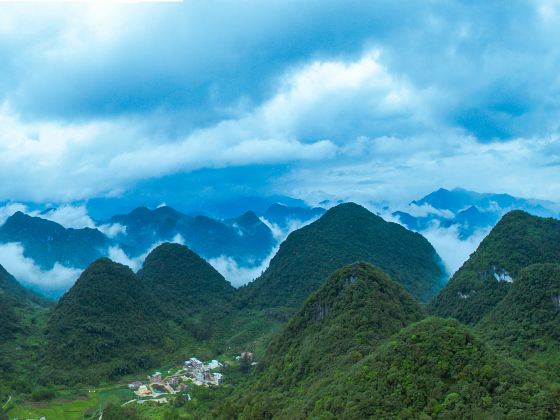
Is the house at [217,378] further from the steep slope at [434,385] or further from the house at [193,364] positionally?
the steep slope at [434,385]

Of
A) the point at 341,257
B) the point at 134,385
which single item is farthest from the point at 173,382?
the point at 341,257

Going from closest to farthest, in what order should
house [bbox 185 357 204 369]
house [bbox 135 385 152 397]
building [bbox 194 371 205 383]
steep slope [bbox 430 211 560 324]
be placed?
house [bbox 135 385 152 397] < building [bbox 194 371 205 383] < steep slope [bbox 430 211 560 324] < house [bbox 185 357 204 369]

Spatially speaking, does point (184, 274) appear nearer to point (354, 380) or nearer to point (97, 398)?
point (97, 398)

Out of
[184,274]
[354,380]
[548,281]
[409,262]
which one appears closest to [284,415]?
[354,380]

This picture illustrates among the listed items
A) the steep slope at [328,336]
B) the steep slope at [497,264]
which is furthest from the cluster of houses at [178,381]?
the steep slope at [497,264]

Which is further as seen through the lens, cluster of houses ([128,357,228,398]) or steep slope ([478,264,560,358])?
cluster of houses ([128,357,228,398])

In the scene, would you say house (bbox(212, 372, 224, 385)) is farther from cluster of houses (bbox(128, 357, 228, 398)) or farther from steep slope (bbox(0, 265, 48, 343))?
steep slope (bbox(0, 265, 48, 343))

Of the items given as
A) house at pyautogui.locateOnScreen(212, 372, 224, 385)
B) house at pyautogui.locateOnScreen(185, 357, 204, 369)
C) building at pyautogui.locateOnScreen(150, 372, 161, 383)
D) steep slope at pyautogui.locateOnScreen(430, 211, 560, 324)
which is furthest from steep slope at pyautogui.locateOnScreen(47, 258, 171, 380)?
steep slope at pyautogui.locateOnScreen(430, 211, 560, 324)
